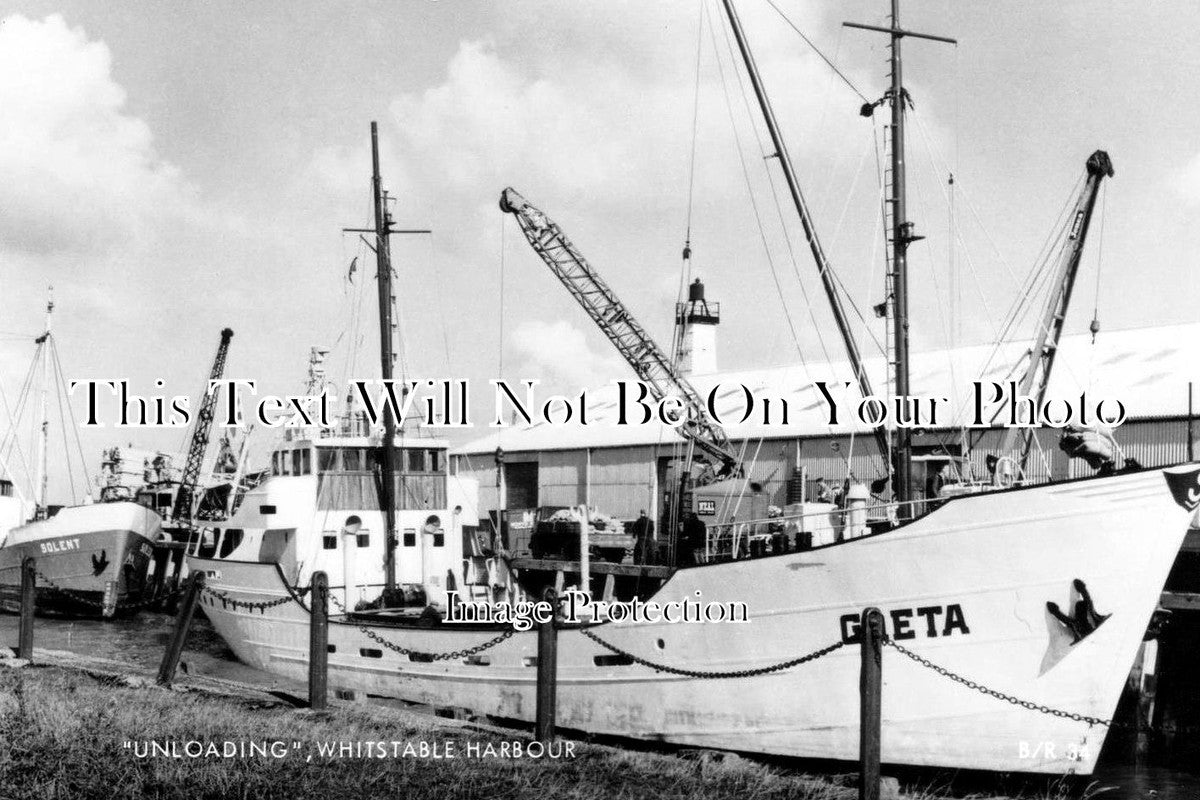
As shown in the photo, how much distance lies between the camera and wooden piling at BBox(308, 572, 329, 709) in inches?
417

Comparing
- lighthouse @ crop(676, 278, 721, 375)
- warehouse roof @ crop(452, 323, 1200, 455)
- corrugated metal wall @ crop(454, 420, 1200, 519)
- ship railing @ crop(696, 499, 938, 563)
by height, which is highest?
lighthouse @ crop(676, 278, 721, 375)

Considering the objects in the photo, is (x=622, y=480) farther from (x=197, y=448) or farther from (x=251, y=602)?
(x=197, y=448)

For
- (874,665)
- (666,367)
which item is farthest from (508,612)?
(666,367)

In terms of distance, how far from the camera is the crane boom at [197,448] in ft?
128

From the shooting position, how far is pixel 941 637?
35.1ft

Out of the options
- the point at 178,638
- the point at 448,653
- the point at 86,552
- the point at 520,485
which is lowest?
the point at 86,552

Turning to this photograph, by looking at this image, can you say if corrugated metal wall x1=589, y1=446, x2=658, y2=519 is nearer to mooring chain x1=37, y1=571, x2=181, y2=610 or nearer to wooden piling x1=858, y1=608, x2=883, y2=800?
mooring chain x1=37, y1=571, x2=181, y2=610

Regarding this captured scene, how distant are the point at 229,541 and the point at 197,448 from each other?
2251cm

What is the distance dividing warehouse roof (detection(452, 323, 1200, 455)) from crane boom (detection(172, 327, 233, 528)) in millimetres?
12213

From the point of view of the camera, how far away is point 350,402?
65.3ft

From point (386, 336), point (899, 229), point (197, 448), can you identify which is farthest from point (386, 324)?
point (197, 448)

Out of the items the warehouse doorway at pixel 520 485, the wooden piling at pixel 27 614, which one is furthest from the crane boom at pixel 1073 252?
the warehouse doorway at pixel 520 485

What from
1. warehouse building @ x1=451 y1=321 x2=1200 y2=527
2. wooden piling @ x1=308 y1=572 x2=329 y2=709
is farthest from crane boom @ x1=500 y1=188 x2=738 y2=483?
wooden piling @ x1=308 y1=572 x2=329 y2=709

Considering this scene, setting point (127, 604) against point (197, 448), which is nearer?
point (127, 604)
